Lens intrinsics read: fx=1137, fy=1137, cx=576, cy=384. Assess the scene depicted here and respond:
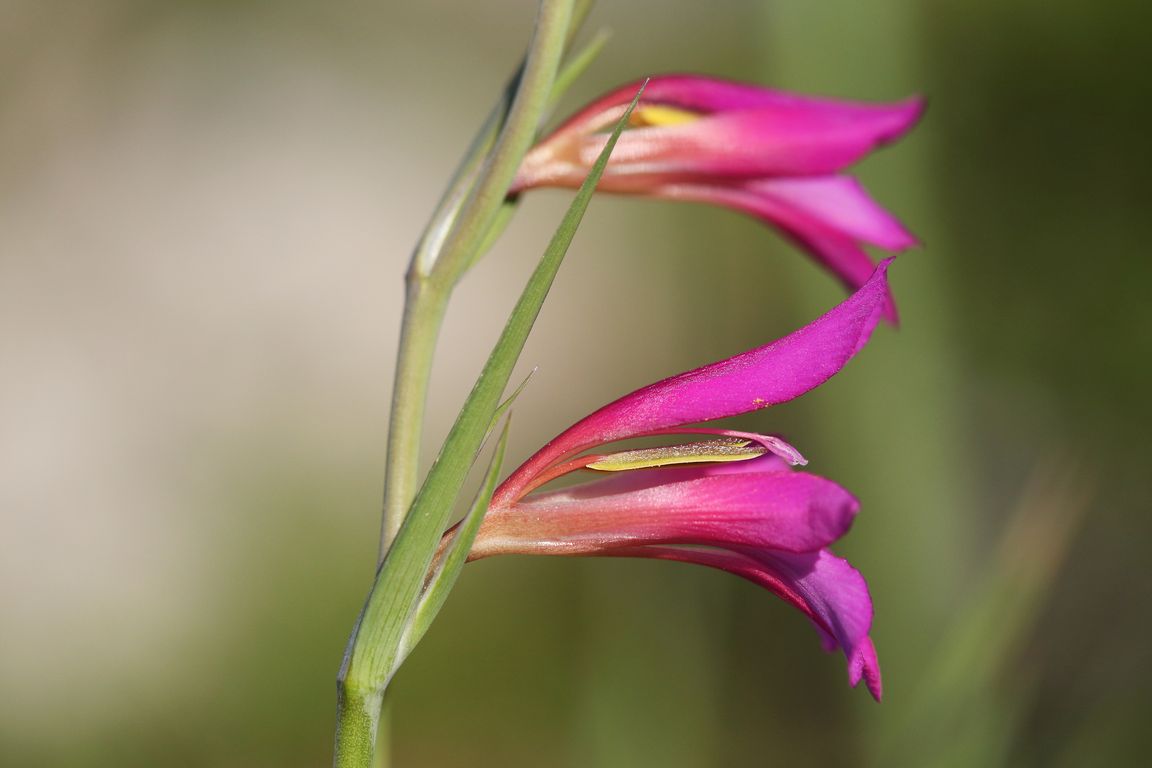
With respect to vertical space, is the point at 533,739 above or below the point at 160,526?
below

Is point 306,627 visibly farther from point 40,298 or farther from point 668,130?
point 668,130

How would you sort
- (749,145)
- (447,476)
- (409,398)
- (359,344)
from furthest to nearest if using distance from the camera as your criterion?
(359,344)
(749,145)
(409,398)
(447,476)

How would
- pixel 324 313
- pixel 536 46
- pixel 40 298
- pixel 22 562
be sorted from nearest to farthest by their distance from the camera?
pixel 536 46, pixel 22 562, pixel 40 298, pixel 324 313

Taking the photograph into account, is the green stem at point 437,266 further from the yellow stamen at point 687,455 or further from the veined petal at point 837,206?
the veined petal at point 837,206

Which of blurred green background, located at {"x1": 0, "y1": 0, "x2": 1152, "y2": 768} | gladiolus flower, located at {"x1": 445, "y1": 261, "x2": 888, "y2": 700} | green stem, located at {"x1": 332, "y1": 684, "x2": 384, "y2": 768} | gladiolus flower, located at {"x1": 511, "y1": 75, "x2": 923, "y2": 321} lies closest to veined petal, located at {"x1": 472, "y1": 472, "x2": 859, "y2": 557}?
gladiolus flower, located at {"x1": 445, "y1": 261, "x2": 888, "y2": 700}

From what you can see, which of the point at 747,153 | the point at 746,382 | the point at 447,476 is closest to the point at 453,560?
the point at 447,476

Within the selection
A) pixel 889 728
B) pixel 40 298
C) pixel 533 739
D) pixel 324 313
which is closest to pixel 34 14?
pixel 40 298

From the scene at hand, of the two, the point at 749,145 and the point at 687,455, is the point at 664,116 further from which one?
the point at 687,455
